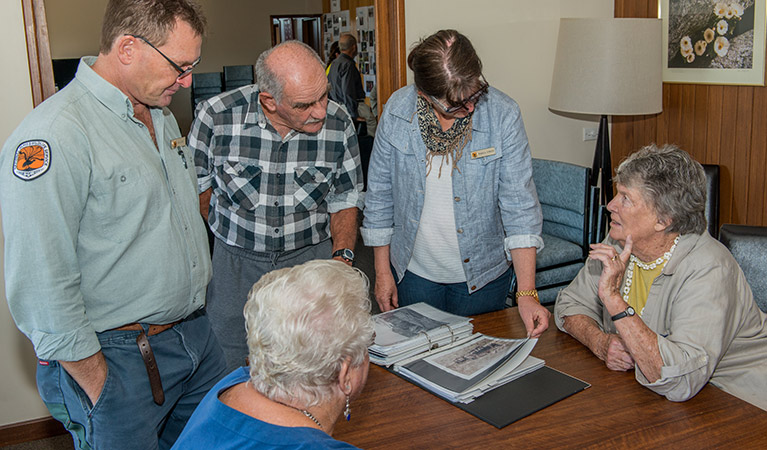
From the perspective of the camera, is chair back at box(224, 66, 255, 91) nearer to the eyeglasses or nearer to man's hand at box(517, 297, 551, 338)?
the eyeglasses

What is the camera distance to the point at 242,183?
219 cm

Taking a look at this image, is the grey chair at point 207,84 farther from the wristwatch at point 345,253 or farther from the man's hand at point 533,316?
the man's hand at point 533,316

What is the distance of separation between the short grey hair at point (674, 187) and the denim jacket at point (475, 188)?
405 mm

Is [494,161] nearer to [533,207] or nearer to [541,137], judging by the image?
[533,207]

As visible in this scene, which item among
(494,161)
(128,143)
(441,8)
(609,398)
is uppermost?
(441,8)

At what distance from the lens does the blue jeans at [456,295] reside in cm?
231

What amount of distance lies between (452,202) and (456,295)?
0.33m

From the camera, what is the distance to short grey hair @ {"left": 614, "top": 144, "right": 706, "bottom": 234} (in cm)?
182

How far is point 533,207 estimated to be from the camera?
2.18m

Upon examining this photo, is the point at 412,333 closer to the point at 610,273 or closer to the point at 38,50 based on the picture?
the point at 610,273

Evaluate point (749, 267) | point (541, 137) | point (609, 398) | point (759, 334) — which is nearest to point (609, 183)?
point (541, 137)

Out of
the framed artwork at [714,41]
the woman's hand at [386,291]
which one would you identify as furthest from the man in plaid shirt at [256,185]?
the framed artwork at [714,41]

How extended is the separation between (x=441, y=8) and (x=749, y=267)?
223 cm

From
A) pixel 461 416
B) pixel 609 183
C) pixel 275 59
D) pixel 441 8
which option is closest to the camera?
pixel 461 416
